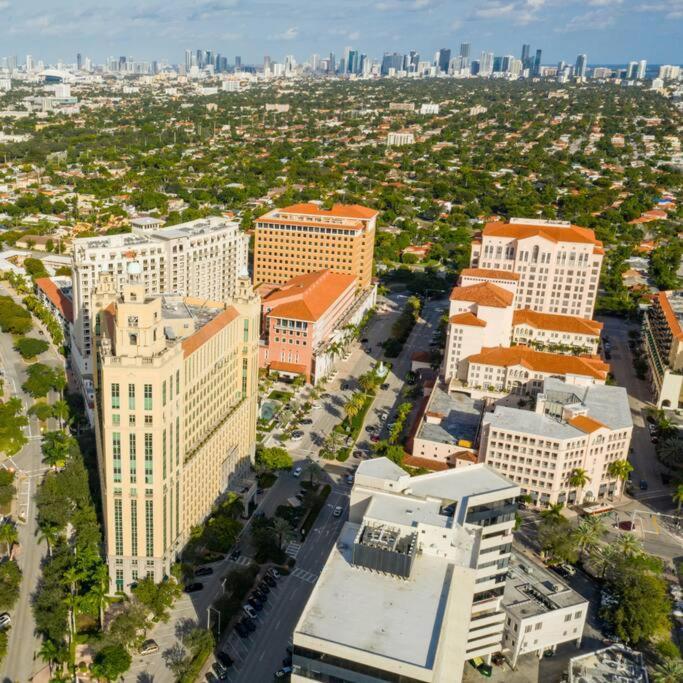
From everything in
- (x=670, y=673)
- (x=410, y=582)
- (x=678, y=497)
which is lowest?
(x=678, y=497)

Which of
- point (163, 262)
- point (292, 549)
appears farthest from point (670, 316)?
point (163, 262)

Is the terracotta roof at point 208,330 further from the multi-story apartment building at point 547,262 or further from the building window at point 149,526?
the multi-story apartment building at point 547,262

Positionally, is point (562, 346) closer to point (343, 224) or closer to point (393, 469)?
point (343, 224)

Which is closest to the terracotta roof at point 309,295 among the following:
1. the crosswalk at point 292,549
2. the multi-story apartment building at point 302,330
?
the multi-story apartment building at point 302,330

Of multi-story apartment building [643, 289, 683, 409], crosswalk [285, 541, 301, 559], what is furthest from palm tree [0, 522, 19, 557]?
multi-story apartment building [643, 289, 683, 409]

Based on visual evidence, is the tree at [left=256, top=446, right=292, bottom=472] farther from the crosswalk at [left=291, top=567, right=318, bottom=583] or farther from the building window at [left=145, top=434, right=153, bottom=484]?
the building window at [left=145, top=434, right=153, bottom=484]

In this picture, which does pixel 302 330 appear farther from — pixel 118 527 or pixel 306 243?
pixel 118 527
